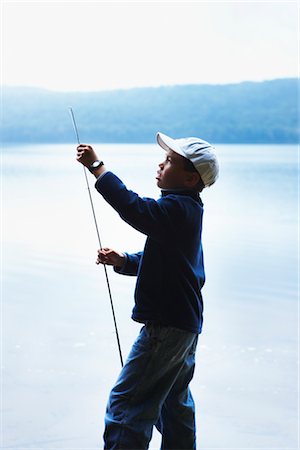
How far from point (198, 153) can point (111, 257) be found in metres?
0.29

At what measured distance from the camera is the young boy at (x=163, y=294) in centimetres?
151

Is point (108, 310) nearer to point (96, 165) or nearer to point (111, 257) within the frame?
point (111, 257)

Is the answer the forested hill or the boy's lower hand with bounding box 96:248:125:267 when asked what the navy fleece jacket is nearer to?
the boy's lower hand with bounding box 96:248:125:267

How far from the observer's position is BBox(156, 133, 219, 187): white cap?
5.07 feet

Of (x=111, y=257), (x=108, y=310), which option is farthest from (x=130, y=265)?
(x=108, y=310)

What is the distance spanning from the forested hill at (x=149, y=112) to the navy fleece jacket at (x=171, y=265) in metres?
1.03

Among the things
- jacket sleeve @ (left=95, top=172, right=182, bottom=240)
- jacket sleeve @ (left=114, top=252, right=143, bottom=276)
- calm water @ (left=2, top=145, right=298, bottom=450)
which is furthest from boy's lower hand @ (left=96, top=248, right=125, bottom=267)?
calm water @ (left=2, top=145, right=298, bottom=450)

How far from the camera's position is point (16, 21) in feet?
7.11

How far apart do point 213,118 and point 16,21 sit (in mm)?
1187

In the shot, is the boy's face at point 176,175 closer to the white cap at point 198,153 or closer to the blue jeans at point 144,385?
the white cap at point 198,153

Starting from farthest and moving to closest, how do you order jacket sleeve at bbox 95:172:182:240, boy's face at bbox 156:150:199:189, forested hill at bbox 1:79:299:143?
forested hill at bbox 1:79:299:143 → boy's face at bbox 156:150:199:189 → jacket sleeve at bbox 95:172:182:240

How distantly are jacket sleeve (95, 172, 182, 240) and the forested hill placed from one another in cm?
101

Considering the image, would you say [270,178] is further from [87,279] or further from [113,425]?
[113,425]

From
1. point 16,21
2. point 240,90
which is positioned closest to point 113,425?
point 16,21
